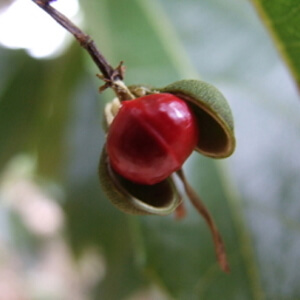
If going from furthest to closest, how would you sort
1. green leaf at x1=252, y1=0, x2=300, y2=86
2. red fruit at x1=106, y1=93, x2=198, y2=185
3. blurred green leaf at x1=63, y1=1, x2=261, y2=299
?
blurred green leaf at x1=63, y1=1, x2=261, y2=299, green leaf at x1=252, y1=0, x2=300, y2=86, red fruit at x1=106, y1=93, x2=198, y2=185

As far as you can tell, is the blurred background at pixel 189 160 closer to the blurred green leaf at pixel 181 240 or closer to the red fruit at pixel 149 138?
the blurred green leaf at pixel 181 240

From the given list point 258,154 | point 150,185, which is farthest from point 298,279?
point 150,185

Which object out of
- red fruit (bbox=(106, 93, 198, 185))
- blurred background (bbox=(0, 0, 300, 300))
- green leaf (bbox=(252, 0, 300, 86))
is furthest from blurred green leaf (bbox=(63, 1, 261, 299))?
red fruit (bbox=(106, 93, 198, 185))

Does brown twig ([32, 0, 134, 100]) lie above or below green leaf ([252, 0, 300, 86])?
above

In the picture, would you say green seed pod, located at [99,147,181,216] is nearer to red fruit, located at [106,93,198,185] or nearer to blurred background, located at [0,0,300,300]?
red fruit, located at [106,93,198,185]

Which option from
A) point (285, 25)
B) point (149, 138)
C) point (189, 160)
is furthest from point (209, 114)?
point (189, 160)
